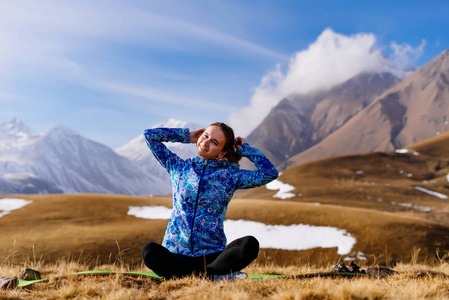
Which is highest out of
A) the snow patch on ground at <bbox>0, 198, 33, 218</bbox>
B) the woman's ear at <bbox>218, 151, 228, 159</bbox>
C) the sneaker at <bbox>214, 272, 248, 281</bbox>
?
the woman's ear at <bbox>218, 151, 228, 159</bbox>

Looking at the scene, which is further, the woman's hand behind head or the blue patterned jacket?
the woman's hand behind head

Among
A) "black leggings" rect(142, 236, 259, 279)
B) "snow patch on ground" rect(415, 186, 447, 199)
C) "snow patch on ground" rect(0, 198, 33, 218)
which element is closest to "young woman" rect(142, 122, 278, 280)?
"black leggings" rect(142, 236, 259, 279)

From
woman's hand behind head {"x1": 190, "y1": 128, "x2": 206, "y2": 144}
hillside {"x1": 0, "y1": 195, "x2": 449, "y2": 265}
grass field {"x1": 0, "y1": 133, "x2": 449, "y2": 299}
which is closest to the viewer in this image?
grass field {"x1": 0, "y1": 133, "x2": 449, "y2": 299}

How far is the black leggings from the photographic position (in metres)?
4.70

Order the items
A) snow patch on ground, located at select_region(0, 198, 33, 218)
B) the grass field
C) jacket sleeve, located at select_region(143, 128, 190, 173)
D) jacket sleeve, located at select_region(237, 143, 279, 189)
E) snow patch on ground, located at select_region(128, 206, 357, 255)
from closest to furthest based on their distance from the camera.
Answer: the grass field < jacket sleeve, located at select_region(237, 143, 279, 189) < jacket sleeve, located at select_region(143, 128, 190, 173) < snow patch on ground, located at select_region(128, 206, 357, 255) < snow patch on ground, located at select_region(0, 198, 33, 218)

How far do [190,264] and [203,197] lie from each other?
3.06 ft

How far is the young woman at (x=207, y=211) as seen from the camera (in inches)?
188

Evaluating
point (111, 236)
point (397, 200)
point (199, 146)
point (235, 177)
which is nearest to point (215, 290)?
point (235, 177)

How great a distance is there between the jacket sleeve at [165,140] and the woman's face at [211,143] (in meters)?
0.41

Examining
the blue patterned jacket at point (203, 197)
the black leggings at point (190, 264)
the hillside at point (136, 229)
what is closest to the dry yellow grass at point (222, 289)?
the black leggings at point (190, 264)

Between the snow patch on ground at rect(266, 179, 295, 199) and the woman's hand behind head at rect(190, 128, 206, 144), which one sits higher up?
the woman's hand behind head at rect(190, 128, 206, 144)

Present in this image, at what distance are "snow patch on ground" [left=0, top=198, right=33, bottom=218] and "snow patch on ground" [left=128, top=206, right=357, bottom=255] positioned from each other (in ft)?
67.1

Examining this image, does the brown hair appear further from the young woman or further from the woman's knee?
the woman's knee

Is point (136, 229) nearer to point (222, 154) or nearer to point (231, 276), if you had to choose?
point (222, 154)
